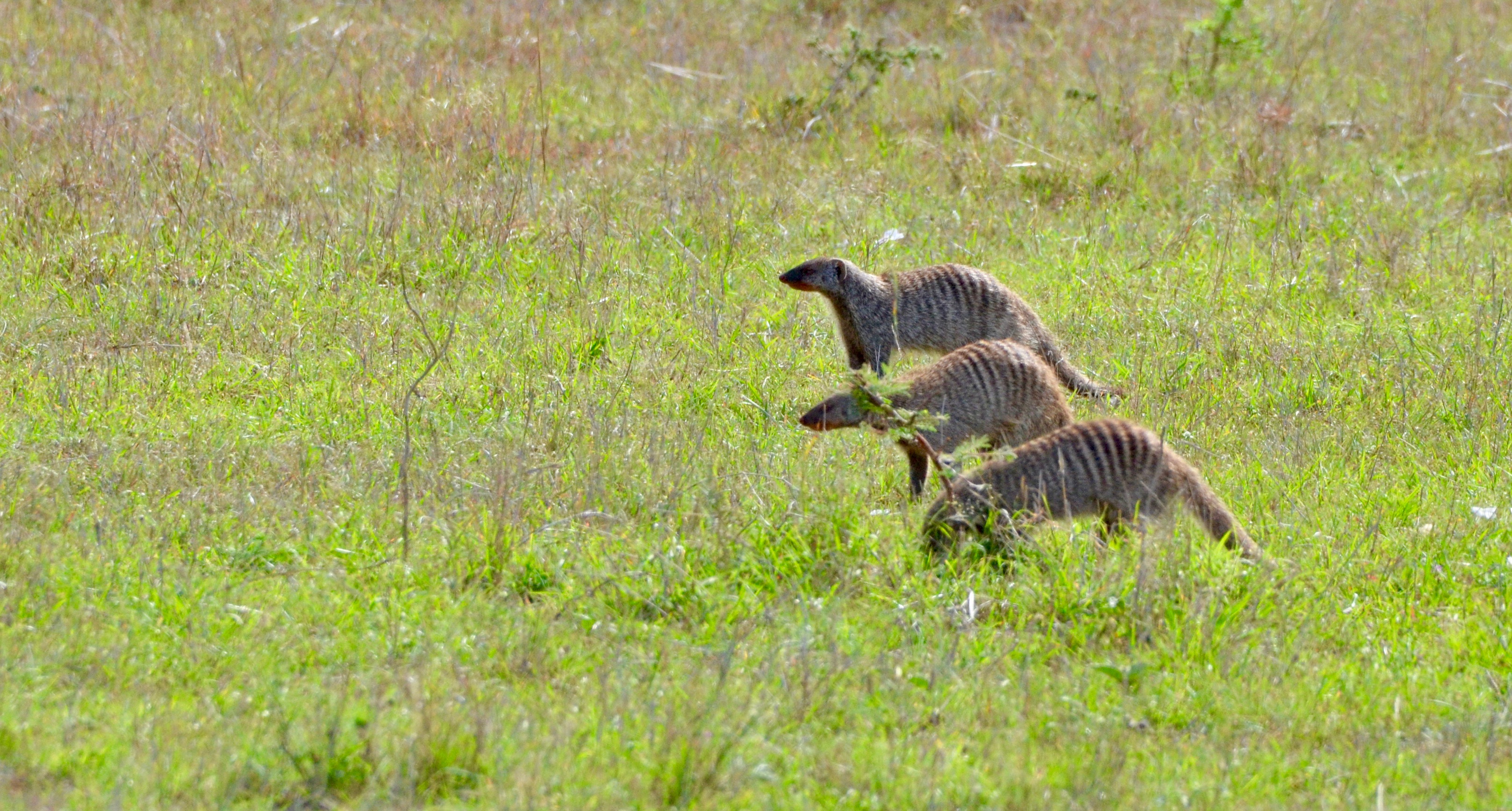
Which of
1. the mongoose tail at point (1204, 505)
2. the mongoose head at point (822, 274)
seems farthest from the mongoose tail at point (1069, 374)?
the mongoose tail at point (1204, 505)

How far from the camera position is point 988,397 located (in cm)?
509

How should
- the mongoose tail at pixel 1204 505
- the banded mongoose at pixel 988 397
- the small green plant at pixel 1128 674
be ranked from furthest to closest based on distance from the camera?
the banded mongoose at pixel 988 397 → the mongoose tail at pixel 1204 505 → the small green plant at pixel 1128 674

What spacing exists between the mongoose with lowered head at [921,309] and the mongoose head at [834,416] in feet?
4.13

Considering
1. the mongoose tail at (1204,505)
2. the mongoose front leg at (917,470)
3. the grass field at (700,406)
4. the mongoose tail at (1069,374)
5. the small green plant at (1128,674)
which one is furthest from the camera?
the mongoose tail at (1069,374)

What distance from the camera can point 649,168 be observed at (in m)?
7.75

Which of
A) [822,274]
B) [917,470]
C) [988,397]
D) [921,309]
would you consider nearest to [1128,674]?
[917,470]

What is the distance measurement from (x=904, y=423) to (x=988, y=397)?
85 centimetres

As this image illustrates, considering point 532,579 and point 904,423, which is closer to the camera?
point 532,579

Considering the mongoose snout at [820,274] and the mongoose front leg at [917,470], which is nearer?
the mongoose front leg at [917,470]

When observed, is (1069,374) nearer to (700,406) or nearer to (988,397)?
(988,397)

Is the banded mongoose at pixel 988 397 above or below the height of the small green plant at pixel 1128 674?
above

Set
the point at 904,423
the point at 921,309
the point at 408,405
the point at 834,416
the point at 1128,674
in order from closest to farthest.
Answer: the point at 1128,674 → the point at 904,423 → the point at 834,416 → the point at 408,405 → the point at 921,309

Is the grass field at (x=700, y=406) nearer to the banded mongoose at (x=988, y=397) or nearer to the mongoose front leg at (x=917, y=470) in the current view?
the mongoose front leg at (x=917, y=470)

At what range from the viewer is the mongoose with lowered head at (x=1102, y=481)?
430cm
